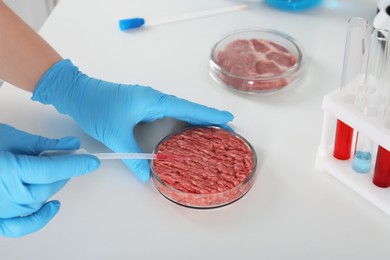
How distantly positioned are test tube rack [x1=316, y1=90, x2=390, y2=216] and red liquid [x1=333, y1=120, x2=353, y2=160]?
13 millimetres

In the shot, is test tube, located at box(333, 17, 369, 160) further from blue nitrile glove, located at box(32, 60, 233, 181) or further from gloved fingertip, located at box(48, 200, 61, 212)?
gloved fingertip, located at box(48, 200, 61, 212)

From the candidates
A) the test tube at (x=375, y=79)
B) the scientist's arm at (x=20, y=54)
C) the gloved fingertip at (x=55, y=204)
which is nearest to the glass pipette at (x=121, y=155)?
the gloved fingertip at (x=55, y=204)

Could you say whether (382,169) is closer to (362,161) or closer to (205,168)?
(362,161)

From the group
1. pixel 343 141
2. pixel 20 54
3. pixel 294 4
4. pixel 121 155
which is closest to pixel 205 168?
pixel 121 155

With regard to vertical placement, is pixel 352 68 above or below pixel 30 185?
above

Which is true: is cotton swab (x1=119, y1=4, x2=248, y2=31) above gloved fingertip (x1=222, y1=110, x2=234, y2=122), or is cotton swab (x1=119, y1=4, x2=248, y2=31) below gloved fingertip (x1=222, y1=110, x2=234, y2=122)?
above

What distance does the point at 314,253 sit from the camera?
123 cm

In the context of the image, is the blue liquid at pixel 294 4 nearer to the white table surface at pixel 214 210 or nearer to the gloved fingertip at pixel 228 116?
the white table surface at pixel 214 210

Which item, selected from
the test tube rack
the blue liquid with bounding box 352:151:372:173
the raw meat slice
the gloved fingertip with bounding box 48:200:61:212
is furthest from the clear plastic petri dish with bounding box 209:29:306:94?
the gloved fingertip with bounding box 48:200:61:212

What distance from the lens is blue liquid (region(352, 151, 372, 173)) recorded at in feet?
4.44

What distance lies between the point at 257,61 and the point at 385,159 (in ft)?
1.96

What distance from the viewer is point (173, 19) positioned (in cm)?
201

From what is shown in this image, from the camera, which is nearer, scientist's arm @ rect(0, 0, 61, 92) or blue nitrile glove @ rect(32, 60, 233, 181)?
blue nitrile glove @ rect(32, 60, 233, 181)

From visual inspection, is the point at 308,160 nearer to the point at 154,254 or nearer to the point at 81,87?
the point at 154,254
